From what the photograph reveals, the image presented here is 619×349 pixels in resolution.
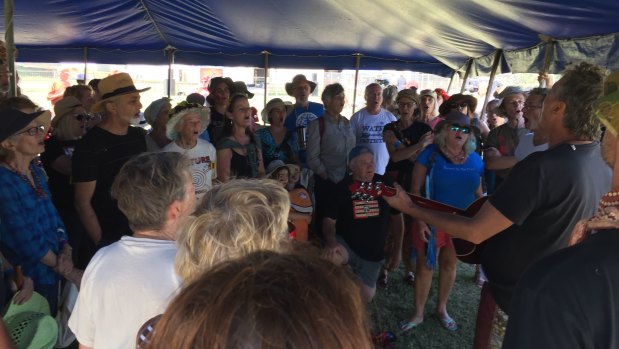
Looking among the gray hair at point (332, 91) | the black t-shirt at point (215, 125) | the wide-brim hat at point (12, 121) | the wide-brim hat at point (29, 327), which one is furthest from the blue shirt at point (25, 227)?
the gray hair at point (332, 91)

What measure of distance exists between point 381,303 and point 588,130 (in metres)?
2.53

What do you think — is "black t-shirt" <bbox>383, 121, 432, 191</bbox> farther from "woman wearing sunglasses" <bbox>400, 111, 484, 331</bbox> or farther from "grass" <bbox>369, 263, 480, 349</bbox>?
"grass" <bbox>369, 263, 480, 349</bbox>

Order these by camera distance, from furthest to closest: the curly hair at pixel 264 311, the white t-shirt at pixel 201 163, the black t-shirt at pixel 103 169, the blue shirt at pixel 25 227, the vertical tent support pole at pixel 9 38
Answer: the vertical tent support pole at pixel 9 38 → the white t-shirt at pixel 201 163 → the black t-shirt at pixel 103 169 → the blue shirt at pixel 25 227 → the curly hair at pixel 264 311

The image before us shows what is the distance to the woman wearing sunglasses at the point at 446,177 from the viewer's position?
312 cm

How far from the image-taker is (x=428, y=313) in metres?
3.57

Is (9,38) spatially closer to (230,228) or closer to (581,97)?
(230,228)

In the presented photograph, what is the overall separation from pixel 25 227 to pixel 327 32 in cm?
525

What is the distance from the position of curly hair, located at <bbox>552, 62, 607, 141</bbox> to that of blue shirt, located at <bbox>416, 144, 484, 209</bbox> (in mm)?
1525

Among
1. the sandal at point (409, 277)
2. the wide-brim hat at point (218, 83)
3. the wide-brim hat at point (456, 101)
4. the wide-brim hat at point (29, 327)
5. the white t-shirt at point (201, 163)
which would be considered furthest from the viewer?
the wide-brim hat at point (218, 83)

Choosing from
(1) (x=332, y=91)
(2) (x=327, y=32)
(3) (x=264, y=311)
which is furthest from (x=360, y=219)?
(2) (x=327, y=32)

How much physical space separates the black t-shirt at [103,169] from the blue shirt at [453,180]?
2106mm

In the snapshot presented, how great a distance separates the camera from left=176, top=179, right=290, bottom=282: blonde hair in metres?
1.13

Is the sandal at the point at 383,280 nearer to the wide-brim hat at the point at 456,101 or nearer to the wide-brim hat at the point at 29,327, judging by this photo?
the wide-brim hat at the point at 456,101

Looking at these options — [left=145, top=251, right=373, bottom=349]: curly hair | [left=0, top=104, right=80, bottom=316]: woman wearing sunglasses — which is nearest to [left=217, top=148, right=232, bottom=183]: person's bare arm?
[left=0, top=104, right=80, bottom=316]: woman wearing sunglasses
